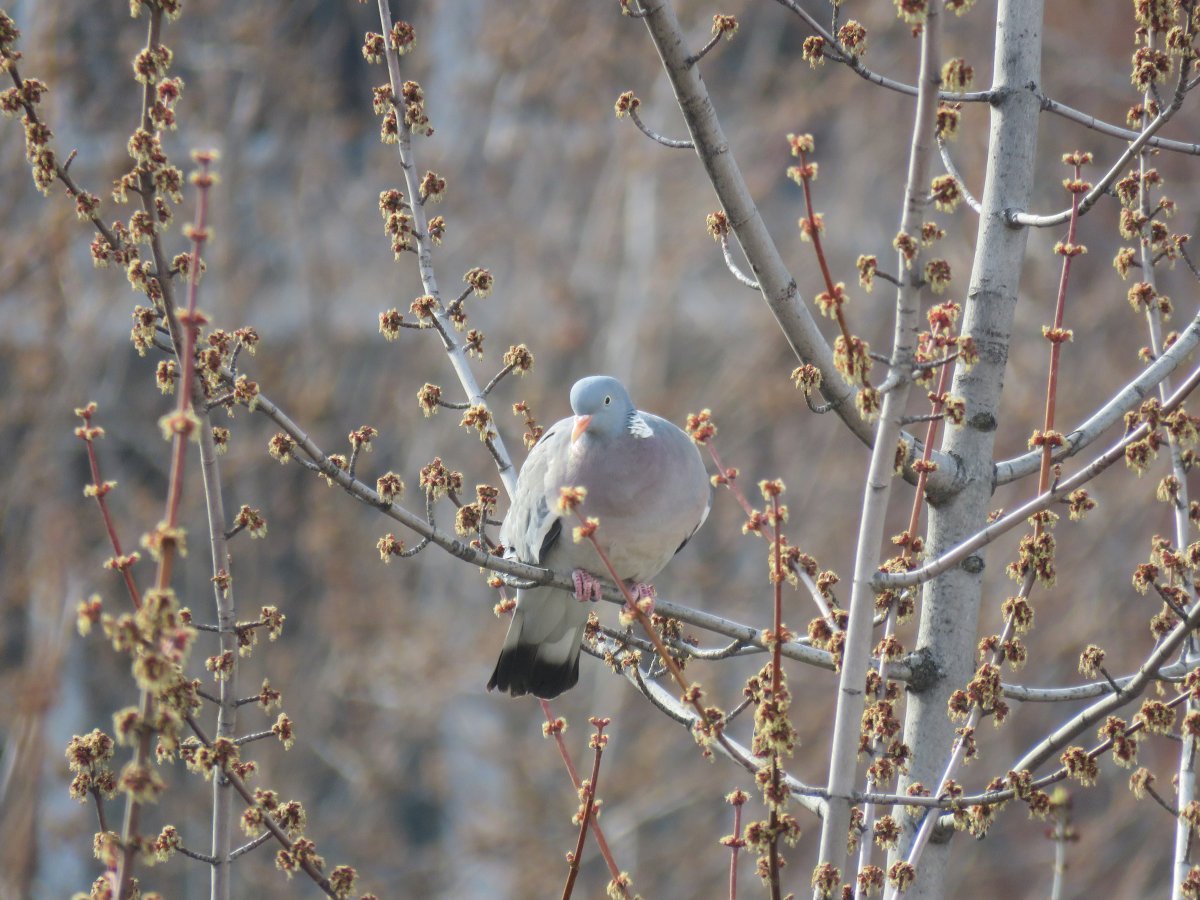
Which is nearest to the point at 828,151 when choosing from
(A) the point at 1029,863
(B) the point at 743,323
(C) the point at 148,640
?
(B) the point at 743,323

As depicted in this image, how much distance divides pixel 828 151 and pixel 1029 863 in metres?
6.59

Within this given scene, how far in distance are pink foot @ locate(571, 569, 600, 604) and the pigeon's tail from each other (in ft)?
1.21

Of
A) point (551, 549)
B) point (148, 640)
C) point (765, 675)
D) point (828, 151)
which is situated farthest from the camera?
point (828, 151)

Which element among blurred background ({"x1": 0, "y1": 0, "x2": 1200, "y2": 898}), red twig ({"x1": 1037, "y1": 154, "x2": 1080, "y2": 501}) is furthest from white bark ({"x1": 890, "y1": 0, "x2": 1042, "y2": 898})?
blurred background ({"x1": 0, "y1": 0, "x2": 1200, "y2": 898})

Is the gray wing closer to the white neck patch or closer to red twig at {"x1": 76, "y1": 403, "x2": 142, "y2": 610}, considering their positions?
the white neck patch

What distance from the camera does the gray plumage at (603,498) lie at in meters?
3.60

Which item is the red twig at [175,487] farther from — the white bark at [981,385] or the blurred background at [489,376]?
the blurred background at [489,376]

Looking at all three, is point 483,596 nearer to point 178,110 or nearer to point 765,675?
point 178,110

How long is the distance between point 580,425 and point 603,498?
0.67ft

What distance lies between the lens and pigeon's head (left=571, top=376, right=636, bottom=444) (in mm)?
3670

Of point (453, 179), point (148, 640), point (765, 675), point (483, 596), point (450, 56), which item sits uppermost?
point (450, 56)

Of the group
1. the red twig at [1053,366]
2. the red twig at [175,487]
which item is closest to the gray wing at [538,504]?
the red twig at [1053,366]

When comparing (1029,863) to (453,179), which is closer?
(1029,863)

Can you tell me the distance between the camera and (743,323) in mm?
11844
